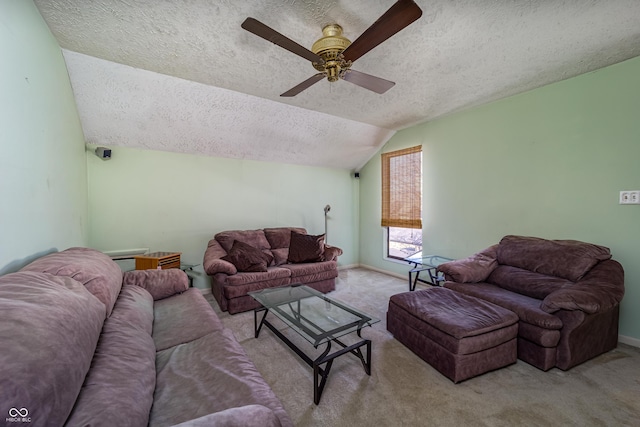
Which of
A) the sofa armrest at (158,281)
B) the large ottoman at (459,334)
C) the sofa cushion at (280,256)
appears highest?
the sofa armrest at (158,281)

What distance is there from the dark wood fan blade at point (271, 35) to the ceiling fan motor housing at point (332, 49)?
0.23 ft

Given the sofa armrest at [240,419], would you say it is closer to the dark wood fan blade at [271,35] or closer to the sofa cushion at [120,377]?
the sofa cushion at [120,377]

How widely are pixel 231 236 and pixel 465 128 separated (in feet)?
11.8

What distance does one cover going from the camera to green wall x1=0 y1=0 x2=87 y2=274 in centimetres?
131

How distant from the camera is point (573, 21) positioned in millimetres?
1879

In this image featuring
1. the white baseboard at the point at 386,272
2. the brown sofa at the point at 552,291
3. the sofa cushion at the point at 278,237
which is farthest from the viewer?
the white baseboard at the point at 386,272

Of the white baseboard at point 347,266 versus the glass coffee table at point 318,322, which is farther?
the white baseboard at point 347,266

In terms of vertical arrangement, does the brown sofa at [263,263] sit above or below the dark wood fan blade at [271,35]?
below

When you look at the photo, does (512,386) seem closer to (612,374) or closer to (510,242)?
(612,374)

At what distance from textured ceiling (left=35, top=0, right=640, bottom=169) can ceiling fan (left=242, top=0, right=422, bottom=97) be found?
0.21 m

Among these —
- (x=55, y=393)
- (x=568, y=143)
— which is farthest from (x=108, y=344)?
(x=568, y=143)

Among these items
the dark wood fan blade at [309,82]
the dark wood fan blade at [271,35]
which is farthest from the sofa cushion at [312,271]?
the dark wood fan blade at [271,35]

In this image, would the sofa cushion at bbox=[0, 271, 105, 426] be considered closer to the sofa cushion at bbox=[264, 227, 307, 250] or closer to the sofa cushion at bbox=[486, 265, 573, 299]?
the sofa cushion at bbox=[264, 227, 307, 250]

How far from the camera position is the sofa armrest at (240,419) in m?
0.75
